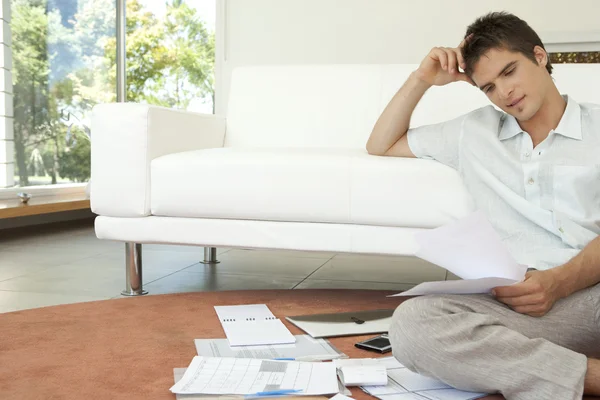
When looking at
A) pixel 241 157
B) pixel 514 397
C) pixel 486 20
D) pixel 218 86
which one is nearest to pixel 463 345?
pixel 514 397

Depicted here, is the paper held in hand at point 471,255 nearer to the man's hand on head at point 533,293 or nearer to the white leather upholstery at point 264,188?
the man's hand on head at point 533,293

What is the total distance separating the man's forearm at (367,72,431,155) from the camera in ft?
5.76

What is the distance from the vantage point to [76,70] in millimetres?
4562

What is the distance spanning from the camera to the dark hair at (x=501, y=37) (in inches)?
54.9

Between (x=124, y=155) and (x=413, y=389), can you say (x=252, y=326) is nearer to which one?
(x=413, y=389)

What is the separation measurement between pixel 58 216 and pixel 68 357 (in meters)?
3.15

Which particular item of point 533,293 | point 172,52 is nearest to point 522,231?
point 533,293

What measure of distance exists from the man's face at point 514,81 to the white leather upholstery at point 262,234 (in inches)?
23.7

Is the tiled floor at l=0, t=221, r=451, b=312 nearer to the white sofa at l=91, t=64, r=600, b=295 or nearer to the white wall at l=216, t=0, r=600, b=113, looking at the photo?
the white sofa at l=91, t=64, r=600, b=295

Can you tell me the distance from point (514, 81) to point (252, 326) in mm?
834

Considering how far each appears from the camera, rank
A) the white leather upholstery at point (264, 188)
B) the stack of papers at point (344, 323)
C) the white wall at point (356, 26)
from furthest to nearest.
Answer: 1. the white wall at point (356, 26)
2. the white leather upholstery at point (264, 188)
3. the stack of papers at point (344, 323)

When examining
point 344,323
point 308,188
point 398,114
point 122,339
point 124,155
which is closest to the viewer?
point 122,339

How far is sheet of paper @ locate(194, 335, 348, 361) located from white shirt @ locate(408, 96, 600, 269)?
0.45 m

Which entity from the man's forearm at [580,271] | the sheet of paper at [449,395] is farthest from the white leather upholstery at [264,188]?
Answer: the sheet of paper at [449,395]
